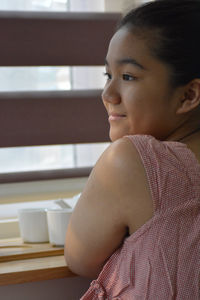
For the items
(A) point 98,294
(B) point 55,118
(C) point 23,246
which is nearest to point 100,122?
(B) point 55,118

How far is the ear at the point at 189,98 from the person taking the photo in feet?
4.23

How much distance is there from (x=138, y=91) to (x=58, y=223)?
0.47 m

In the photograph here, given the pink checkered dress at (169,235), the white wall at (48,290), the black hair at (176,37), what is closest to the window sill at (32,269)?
the white wall at (48,290)

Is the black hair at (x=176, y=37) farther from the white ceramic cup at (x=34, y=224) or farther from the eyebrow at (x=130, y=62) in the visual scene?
the white ceramic cup at (x=34, y=224)

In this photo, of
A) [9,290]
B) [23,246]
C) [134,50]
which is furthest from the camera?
[23,246]

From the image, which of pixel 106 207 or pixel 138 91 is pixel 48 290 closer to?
pixel 106 207

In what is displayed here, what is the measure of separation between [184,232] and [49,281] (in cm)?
47

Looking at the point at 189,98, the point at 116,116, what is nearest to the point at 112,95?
the point at 116,116

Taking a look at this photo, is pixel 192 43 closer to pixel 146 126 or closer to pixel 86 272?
pixel 146 126

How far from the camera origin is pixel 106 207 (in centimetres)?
121

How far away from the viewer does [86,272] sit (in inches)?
51.8

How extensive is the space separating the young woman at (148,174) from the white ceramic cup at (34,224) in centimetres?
32

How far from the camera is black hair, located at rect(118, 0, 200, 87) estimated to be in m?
1.26

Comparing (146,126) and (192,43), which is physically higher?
(192,43)
